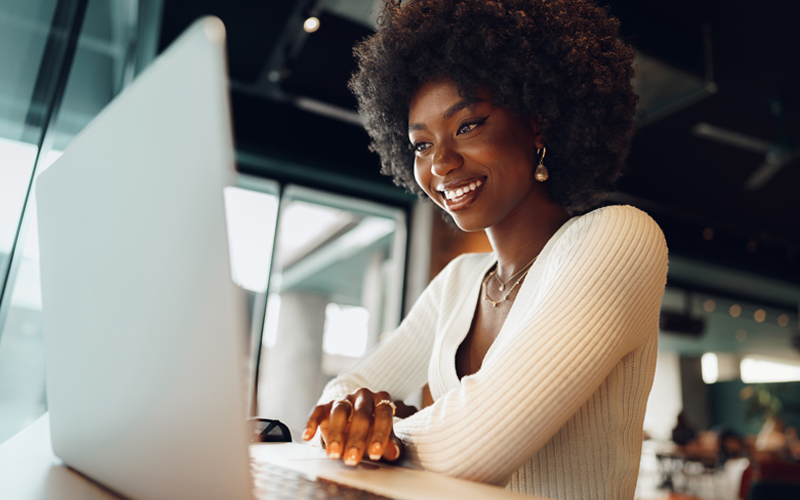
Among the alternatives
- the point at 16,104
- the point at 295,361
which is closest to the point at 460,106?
the point at 16,104

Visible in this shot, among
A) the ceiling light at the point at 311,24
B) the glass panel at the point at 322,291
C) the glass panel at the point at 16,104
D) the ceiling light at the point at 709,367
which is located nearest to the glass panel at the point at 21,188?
the glass panel at the point at 16,104

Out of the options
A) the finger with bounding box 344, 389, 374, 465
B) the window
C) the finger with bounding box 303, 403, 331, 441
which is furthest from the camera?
the window

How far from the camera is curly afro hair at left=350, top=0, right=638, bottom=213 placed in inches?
45.4

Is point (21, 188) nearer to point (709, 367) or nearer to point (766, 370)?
point (709, 367)

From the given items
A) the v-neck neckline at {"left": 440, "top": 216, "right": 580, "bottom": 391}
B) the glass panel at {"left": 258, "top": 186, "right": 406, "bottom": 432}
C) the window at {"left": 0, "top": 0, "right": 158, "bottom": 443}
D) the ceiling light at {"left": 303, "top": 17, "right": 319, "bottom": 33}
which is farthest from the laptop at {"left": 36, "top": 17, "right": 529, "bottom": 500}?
the glass panel at {"left": 258, "top": 186, "right": 406, "bottom": 432}

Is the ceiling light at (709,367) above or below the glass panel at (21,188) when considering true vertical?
above

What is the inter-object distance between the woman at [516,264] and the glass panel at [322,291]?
3.29 metres

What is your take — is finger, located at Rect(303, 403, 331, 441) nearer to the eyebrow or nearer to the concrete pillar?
the eyebrow

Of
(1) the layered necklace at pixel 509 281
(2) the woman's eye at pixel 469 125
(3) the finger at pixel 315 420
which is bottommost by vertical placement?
(3) the finger at pixel 315 420

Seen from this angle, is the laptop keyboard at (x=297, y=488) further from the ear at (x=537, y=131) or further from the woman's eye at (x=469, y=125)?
the ear at (x=537, y=131)

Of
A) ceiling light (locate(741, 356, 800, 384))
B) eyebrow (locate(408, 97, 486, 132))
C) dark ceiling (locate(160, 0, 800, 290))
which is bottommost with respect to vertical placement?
eyebrow (locate(408, 97, 486, 132))

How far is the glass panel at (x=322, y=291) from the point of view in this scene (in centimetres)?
502

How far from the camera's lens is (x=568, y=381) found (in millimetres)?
689

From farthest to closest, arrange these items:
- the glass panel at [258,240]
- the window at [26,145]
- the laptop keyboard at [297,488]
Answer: the glass panel at [258,240] → the window at [26,145] → the laptop keyboard at [297,488]
